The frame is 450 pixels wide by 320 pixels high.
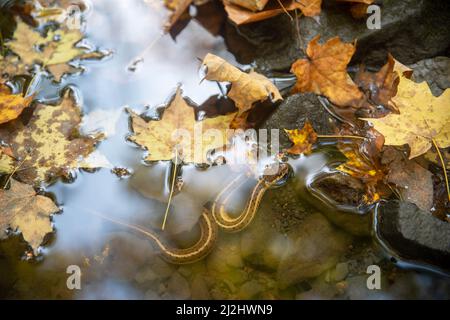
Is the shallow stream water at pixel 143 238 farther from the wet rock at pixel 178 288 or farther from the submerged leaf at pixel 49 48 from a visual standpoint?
the submerged leaf at pixel 49 48

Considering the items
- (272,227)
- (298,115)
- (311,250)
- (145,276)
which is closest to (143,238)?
(145,276)

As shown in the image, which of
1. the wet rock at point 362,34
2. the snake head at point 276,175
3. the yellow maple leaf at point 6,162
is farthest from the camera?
the wet rock at point 362,34

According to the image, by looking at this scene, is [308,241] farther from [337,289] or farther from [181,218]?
[181,218]

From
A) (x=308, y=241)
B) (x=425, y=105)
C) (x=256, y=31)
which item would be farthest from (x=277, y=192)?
(x=256, y=31)

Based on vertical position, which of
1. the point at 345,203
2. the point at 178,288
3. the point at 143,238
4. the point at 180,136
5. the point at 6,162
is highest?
the point at 180,136

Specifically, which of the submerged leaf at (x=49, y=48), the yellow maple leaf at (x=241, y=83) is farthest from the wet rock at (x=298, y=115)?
the submerged leaf at (x=49, y=48)

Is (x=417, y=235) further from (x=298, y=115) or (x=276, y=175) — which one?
(x=298, y=115)
